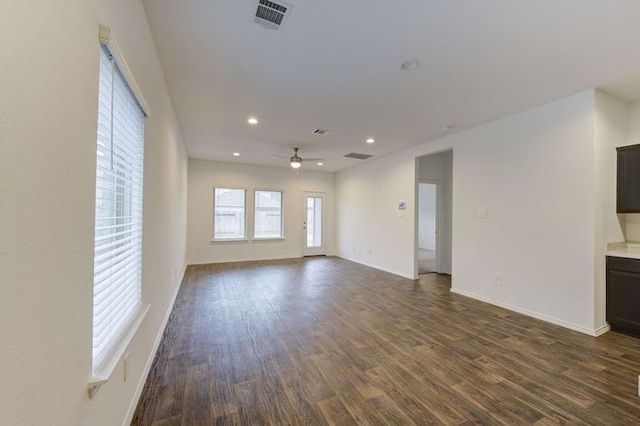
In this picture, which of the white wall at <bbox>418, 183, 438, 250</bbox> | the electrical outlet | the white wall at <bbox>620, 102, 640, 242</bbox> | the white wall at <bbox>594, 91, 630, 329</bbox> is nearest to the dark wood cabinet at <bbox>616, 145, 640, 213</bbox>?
the white wall at <bbox>594, 91, 630, 329</bbox>

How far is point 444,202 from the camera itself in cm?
627

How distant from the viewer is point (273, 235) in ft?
25.8

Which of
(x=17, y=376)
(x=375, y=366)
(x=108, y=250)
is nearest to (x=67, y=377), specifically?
(x=17, y=376)

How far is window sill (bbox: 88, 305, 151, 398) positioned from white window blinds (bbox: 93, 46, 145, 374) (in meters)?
0.02

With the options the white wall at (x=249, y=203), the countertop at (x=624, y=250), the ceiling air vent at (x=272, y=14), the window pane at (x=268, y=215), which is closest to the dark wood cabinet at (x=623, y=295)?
the countertop at (x=624, y=250)

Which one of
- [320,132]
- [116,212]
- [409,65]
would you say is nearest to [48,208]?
[116,212]

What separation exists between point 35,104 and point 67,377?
2.96 feet

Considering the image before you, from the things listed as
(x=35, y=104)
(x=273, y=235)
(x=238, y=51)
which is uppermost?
(x=238, y=51)

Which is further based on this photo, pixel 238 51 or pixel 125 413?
pixel 238 51

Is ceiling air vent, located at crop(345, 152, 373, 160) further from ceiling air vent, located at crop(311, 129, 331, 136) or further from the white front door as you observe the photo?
the white front door

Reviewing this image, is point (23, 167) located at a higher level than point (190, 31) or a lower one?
lower

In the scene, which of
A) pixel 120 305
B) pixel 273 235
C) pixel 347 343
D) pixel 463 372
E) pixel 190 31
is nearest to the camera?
pixel 120 305

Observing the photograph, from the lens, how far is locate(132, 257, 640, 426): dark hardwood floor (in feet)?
5.94

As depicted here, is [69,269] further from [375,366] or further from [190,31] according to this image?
[375,366]
